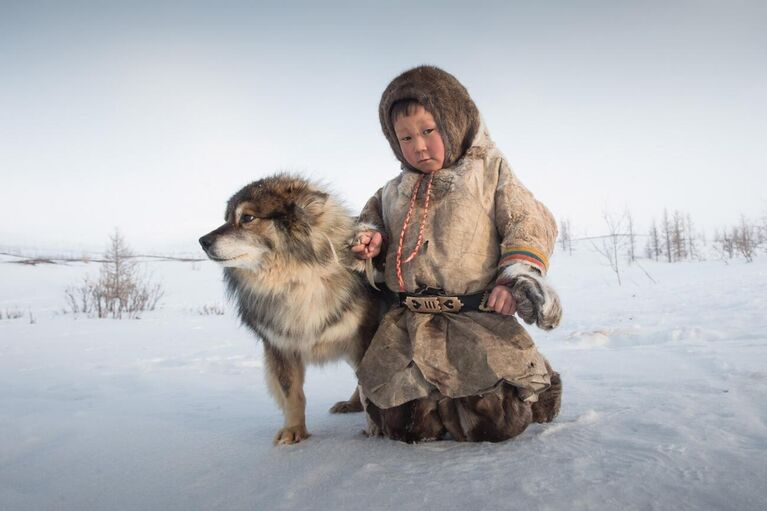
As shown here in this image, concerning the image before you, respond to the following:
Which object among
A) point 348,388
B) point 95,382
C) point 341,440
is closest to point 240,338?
point 95,382

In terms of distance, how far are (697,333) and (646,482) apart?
3816 mm

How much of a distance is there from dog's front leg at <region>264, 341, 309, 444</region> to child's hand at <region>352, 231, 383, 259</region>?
72cm

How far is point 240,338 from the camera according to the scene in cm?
659

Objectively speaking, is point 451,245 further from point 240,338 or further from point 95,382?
point 240,338

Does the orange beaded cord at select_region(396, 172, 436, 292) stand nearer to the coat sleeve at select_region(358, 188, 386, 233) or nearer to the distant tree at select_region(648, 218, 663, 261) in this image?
the coat sleeve at select_region(358, 188, 386, 233)

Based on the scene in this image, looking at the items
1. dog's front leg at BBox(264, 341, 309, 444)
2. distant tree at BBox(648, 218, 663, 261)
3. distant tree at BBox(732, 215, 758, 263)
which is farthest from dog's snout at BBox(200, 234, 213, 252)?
distant tree at BBox(648, 218, 663, 261)

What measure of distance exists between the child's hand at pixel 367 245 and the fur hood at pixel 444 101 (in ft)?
1.91

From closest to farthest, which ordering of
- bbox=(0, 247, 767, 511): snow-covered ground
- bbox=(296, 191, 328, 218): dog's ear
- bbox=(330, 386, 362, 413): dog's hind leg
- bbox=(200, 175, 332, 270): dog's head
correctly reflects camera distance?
bbox=(0, 247, 767, 511): snow-covered ground < bbox=(200, 175, 332, 270): dog's head < bbox=(296, 191, 328, 218): dog's ear < bbox=(330, 386, 362, 413): dog's hind leg

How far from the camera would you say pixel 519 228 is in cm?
206

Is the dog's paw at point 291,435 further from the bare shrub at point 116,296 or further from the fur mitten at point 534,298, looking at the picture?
the bare shrub at point 116,296

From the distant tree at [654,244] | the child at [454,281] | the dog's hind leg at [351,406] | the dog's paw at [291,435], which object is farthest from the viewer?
the distant tree at [654,244]

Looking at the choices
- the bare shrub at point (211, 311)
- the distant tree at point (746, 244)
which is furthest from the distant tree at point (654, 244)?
the bare shrub at point (211, 311)

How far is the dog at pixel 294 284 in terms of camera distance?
2383mm

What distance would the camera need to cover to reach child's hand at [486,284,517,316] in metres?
1.88
